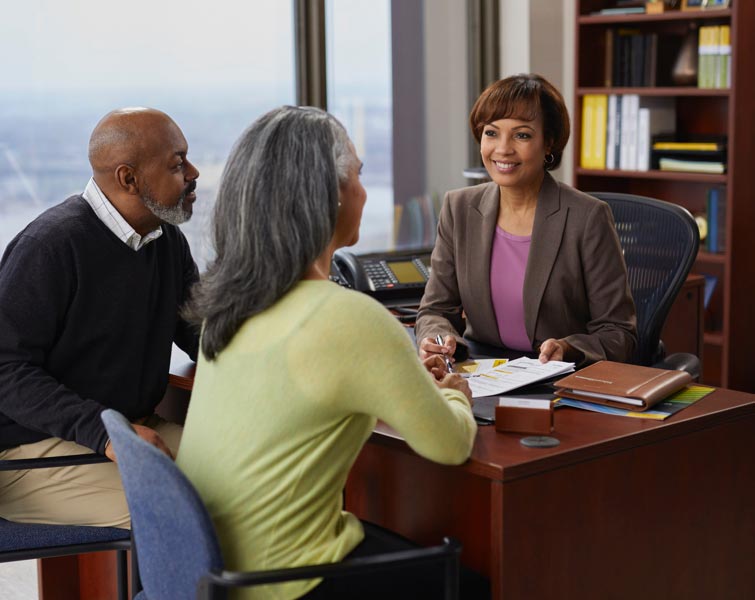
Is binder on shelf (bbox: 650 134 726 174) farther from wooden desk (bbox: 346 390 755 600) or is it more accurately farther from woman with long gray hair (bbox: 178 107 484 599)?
woman with long gray hair (bbox: 178 107 484 599)

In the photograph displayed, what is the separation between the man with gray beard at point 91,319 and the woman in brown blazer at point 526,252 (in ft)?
2.41

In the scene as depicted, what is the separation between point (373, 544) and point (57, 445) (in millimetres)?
780

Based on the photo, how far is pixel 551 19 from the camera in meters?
4.73

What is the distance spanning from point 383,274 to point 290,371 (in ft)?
5.94

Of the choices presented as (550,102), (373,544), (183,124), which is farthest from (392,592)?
(183,124)

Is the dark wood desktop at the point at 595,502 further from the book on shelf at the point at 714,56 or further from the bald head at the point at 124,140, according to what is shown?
the book on shelf at the point at 714,56

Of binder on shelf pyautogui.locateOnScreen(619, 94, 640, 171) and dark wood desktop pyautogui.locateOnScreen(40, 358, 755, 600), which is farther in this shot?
binder on shelf pyautogui.locateOnScreen(619, 94, 640, 171)

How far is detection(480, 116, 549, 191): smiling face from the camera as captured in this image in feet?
8.80

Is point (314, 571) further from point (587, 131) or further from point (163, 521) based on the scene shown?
point (587, 131)

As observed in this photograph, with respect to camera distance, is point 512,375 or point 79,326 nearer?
point 79,326

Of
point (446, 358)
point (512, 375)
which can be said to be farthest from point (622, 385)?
point (446, 358)

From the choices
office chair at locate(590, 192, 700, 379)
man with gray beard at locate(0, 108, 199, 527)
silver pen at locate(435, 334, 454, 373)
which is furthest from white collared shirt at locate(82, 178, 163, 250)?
office chair at locate(590, 192, 700, 379)

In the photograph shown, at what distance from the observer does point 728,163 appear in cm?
418

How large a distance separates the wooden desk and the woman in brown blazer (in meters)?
0.55
